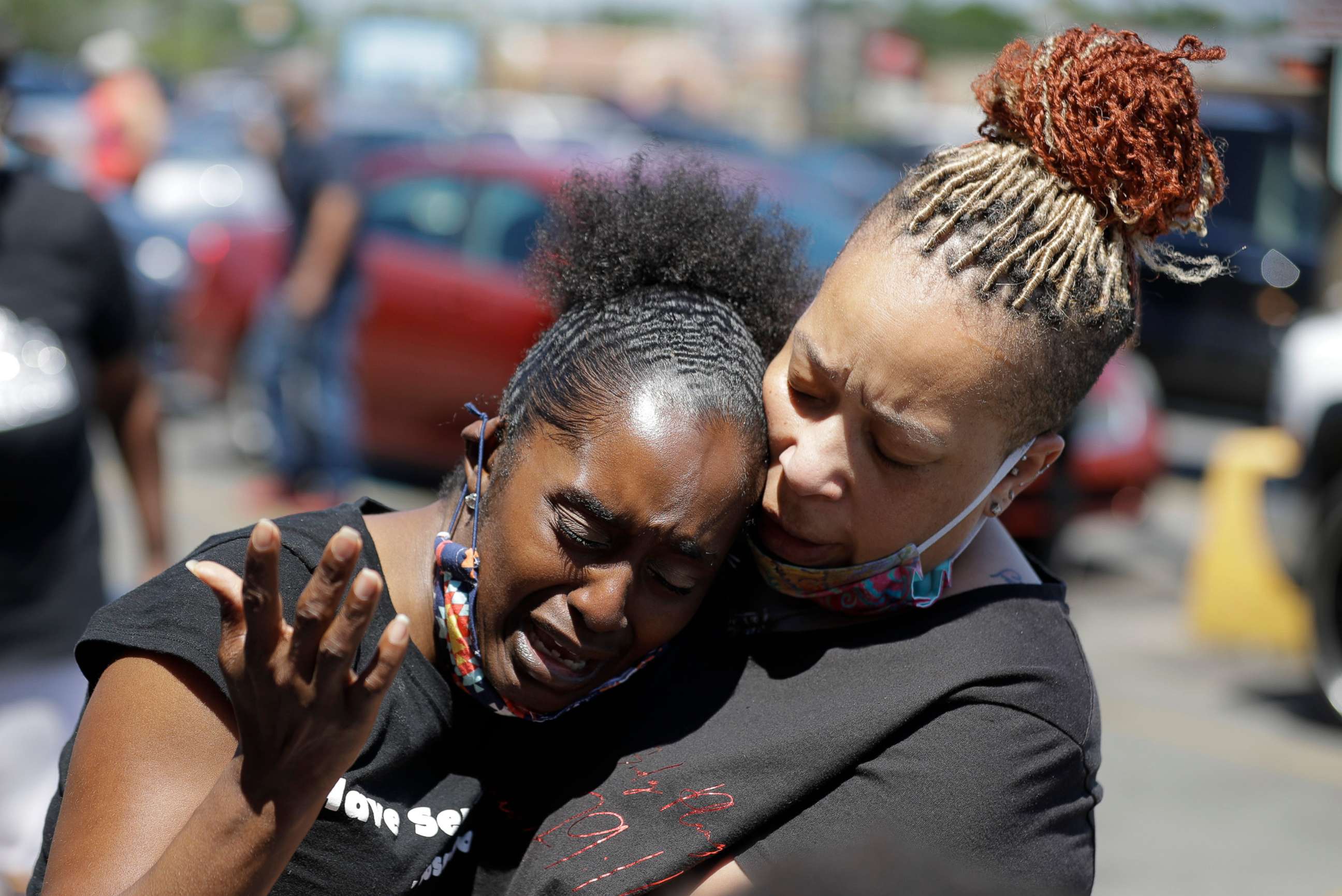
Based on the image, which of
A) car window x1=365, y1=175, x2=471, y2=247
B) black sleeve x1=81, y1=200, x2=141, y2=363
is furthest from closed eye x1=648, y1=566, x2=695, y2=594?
car window x1=365, y1=175, x2=471, y2=247

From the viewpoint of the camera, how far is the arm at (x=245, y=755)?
134cm

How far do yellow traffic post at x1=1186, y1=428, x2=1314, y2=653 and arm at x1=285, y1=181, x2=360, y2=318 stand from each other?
15.5 feet

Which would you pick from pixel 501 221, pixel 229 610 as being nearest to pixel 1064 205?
pixel 229 610

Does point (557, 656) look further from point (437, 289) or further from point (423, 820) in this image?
point (437, 289)

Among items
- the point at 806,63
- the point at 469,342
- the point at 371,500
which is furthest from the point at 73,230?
the point at 806,63

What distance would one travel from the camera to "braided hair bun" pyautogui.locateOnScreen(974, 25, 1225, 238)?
5.74ft

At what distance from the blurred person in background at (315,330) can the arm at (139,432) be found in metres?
3.95

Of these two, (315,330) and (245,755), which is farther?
(315,330)

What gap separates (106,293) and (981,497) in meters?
2.48

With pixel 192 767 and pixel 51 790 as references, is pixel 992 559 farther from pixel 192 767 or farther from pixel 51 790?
pixel 51 790

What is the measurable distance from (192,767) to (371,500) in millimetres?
536

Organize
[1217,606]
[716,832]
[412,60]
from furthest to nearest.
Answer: [412,60] < [1217,606] < [716,832]

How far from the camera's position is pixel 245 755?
4.57 ft

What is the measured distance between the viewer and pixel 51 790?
271 centimetres
